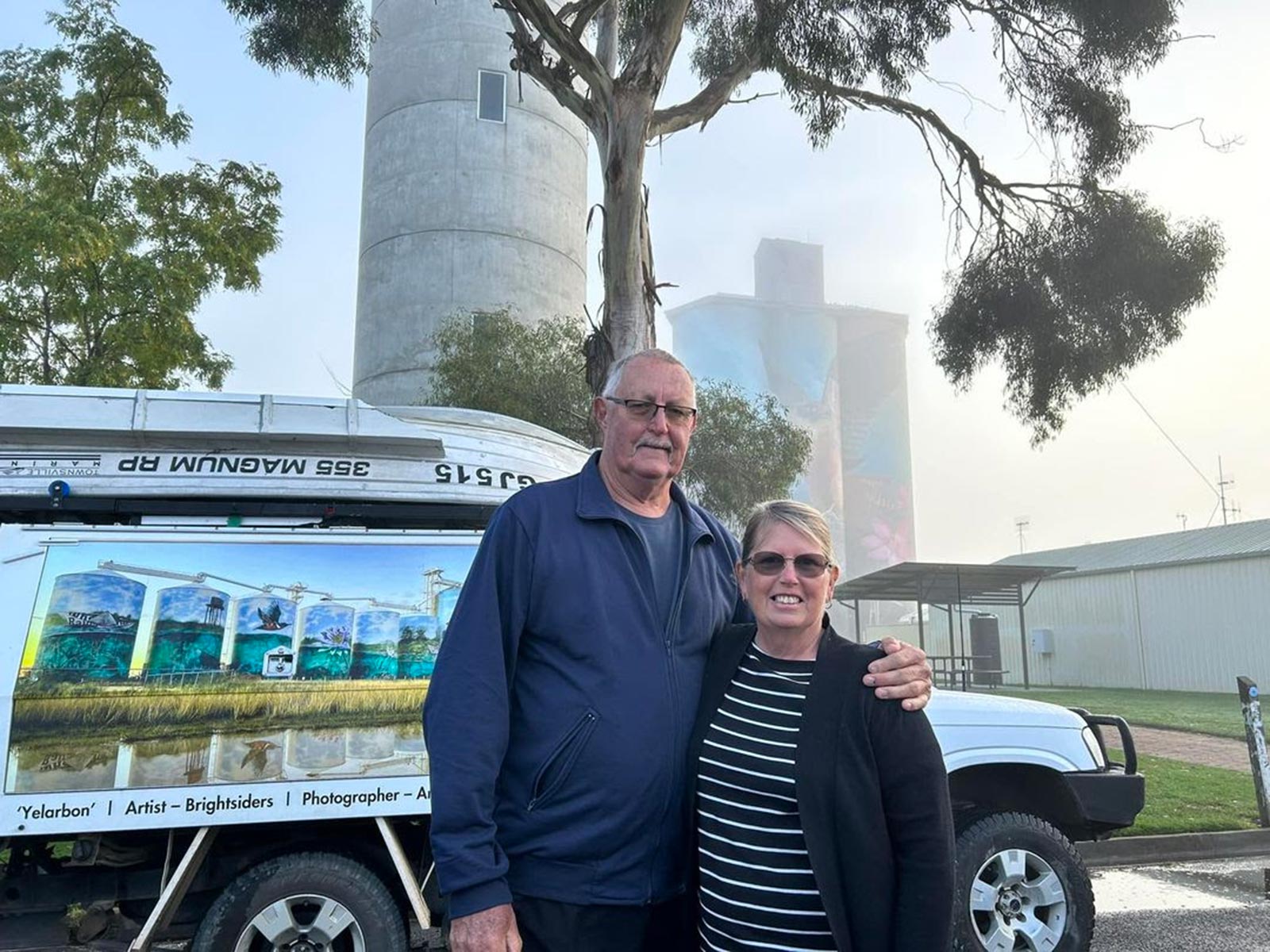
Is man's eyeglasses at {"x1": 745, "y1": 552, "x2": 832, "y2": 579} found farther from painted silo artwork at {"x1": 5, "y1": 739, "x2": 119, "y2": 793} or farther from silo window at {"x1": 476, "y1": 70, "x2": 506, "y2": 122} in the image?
silo window at {"x1": 476, "y1": 70, "x2": 506, "y2": 122}

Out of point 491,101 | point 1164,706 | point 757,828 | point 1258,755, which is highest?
point 491,101

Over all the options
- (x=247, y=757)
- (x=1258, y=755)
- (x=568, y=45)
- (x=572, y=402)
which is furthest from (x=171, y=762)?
(x=572, y=402)

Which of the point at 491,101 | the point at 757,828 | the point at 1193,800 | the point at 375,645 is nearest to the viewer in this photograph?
the point at 757,828

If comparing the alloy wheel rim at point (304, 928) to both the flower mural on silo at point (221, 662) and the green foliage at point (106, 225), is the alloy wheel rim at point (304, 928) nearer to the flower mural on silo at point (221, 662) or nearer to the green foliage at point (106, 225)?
the flower mural on silo at point (221, 662)

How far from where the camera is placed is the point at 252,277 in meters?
12.0

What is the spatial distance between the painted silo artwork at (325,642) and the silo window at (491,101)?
24123 mm

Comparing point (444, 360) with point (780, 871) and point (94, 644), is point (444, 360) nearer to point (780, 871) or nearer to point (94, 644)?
point (94, 644)

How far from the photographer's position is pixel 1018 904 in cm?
473

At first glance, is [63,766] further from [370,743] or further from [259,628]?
[370,743]

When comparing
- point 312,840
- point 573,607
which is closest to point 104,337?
point 312,840

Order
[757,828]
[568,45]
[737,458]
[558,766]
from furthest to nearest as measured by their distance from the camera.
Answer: [737,458]
[568,45]
[558,766]
[757,828]

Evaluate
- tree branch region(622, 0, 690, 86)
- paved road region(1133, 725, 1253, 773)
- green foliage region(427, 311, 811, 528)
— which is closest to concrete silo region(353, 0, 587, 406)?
green foliage region(427, 311, 811, 528)

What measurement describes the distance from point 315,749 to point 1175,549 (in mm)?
38716

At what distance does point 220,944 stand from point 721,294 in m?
136
